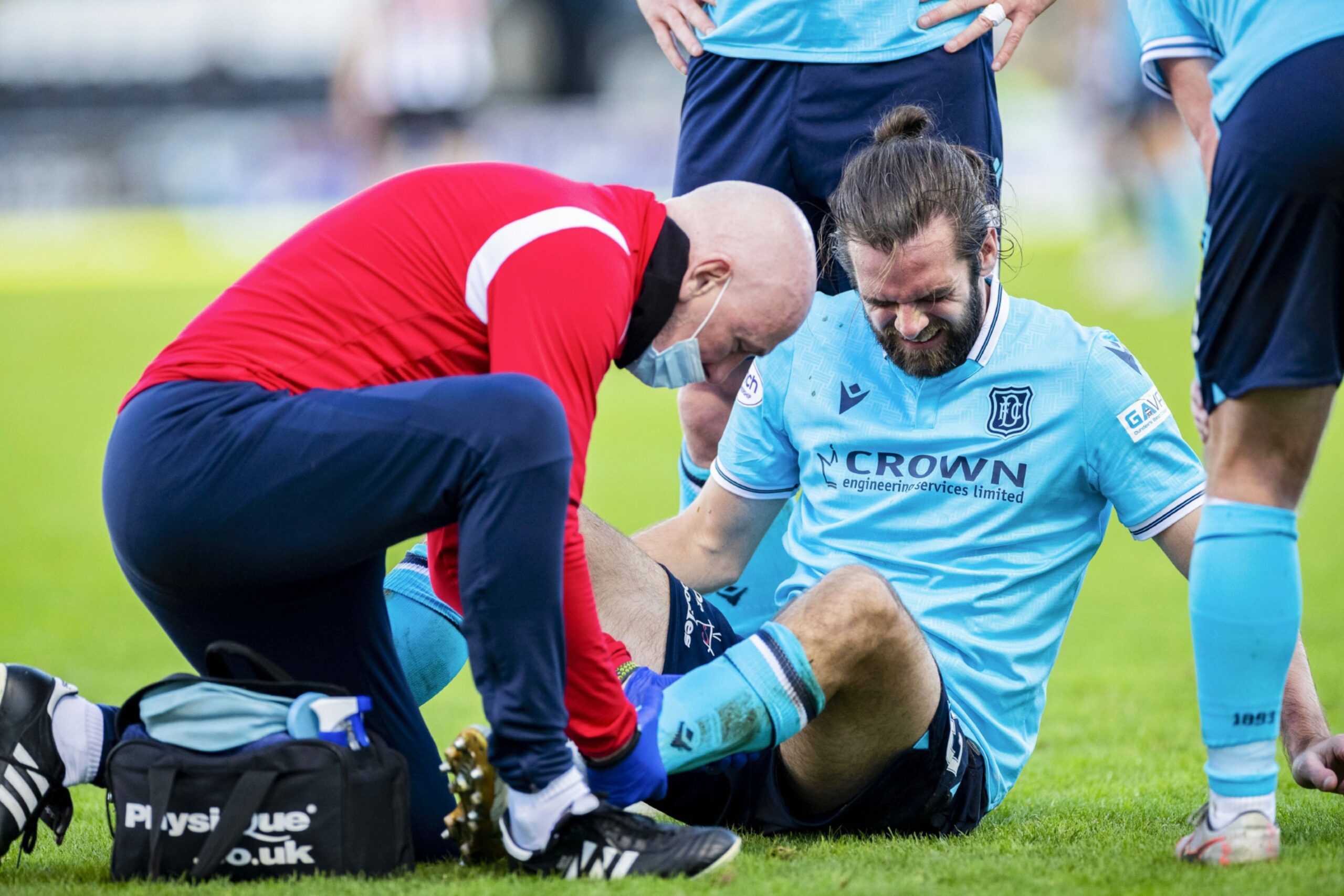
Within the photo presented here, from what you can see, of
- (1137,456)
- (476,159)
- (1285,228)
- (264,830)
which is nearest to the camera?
(1285,228)

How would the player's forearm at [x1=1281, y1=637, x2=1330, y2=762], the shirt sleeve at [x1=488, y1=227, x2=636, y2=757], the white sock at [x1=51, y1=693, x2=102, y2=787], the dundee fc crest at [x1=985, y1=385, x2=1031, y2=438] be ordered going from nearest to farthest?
the shirt sleeve at [x1=488, y1=227, x2=636, y2=757] < the white sock at [x1=51, y1=693, x2=102, y2=787] < the player's forearm at [x1=1281, y1=637, x2=1330, y2=762] < the dundee fc crest at [x1=985, y1=385, x2=1031, y2=438]

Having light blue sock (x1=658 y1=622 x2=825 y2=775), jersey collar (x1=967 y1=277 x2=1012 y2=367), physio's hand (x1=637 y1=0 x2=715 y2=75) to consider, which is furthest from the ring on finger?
light blue sock (x1=658 y1=622 x2=825 y2=775)

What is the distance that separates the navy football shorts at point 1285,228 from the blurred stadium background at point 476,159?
1.76ft

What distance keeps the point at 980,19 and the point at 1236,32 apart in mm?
1494

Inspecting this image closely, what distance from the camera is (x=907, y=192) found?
3.43 meters

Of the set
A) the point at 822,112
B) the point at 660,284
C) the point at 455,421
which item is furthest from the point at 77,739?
the point at 822,112

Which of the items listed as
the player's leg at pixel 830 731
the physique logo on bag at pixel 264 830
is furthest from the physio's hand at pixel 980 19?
the physique logo on bag at pixel 264 830

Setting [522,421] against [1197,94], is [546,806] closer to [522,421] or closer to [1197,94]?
[522,421]

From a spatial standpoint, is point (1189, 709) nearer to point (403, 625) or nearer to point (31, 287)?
point (403, 625)

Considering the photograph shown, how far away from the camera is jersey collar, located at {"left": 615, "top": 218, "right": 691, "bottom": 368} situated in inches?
110

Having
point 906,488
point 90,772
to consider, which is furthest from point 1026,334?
point 90,772

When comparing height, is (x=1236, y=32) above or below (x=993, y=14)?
below

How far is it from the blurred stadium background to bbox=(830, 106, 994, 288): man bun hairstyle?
7.3 inches

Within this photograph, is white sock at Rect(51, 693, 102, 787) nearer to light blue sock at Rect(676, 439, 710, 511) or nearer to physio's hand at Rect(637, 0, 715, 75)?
light blue sock at Rect(676, 439, 710, 511)
